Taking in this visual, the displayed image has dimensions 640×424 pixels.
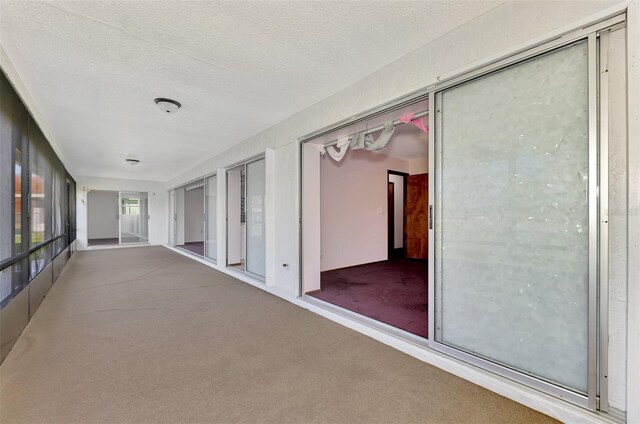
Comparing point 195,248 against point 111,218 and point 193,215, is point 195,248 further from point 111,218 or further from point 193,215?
point 111,218

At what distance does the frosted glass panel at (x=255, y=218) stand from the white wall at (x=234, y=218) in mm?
1047

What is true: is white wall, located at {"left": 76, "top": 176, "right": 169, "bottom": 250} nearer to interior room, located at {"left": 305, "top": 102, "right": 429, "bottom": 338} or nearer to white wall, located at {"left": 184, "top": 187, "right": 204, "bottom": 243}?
white wall, located at {"left": 184, "top": 187, "right": 204, "bottom": 243}

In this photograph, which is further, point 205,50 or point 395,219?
point 395,219

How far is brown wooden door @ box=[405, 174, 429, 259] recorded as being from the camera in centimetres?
658

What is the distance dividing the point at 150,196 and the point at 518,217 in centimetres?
1218

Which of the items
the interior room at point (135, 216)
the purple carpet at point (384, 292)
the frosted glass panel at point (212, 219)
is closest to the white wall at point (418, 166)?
the purple carpet at point (384, 292)

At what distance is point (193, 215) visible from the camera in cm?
1148

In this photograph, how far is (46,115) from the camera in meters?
3.87

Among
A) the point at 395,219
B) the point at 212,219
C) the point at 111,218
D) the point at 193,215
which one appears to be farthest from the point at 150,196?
the point at 395,219

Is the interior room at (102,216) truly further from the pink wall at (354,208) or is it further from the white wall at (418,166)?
the white wall at (418,166)

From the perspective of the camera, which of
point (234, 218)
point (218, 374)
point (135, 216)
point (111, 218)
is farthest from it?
point (111, 218)

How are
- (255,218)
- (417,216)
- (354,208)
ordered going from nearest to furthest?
(255,218) → (354,208) → (417,216)

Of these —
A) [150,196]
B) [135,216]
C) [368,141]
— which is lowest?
[135,216]
